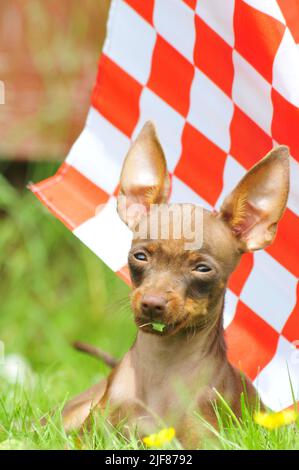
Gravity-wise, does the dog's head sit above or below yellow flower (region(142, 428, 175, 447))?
above

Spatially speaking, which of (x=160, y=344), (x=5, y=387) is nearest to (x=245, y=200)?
(x=160, y=344)

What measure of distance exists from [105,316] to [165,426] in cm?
264

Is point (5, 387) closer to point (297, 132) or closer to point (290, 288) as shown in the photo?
point (290, 288)

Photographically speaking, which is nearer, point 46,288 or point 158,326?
point 158,326

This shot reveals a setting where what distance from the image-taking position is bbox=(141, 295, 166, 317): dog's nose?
2426 mm

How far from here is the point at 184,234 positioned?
2.58 meters

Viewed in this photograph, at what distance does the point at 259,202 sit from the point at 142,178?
37 cm

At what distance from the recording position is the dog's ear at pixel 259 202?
107 inches

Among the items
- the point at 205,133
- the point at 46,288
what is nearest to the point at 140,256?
the point at 205,133

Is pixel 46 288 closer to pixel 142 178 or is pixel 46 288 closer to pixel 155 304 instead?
pixel 142 178

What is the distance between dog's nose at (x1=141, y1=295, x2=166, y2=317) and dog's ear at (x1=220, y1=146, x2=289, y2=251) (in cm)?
44

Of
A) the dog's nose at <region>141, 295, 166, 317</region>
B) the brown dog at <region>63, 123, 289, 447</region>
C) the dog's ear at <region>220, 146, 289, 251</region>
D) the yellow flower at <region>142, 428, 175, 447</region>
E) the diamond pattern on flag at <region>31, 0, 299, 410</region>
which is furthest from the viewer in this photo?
the diamond pattern on flag at <region>31, 0, 299, 410</region>

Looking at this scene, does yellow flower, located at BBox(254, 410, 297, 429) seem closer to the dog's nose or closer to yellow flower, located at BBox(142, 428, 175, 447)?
yellow flower, located at BBox(142, 428, 175, 447)

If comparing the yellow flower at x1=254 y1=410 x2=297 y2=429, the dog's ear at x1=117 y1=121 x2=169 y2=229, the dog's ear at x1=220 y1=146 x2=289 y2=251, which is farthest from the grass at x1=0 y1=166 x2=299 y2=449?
the yellow flower at x1=254 y1=410 x2=297 y2=429
